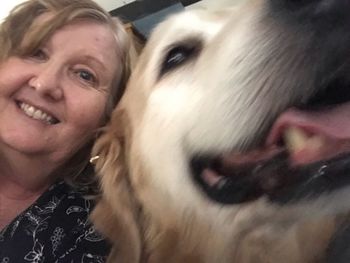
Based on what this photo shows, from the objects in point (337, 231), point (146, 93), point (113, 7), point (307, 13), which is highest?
point (307, 13)

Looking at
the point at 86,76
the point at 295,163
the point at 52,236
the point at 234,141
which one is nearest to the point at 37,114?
the point at 86,76

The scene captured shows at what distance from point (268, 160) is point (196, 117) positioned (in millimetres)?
170

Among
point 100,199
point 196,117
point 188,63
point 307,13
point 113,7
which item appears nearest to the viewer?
point 307,13

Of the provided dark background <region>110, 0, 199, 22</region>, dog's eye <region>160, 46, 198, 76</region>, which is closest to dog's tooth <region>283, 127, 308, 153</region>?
dog's eye <region>160, 46, 198, 76</region>

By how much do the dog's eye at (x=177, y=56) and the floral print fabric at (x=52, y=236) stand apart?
0.42m

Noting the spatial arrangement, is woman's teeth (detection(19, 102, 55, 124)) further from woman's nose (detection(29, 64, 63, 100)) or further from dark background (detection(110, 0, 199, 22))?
dark background (detection(110, 0, 199, 22))

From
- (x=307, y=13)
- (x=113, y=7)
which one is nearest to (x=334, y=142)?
(x=307, y=13)

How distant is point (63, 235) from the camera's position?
4.45 feet

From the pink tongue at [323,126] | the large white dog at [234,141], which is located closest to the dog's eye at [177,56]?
the large white dog at [234,141]

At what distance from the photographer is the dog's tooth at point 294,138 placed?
87 centimetres

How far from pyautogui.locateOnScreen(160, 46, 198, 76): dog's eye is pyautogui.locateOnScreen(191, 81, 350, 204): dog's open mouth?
25cm

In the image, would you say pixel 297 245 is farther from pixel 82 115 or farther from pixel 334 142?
pixel 82 115

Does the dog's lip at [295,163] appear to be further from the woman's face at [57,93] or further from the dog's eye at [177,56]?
the woman's face at [57,93]

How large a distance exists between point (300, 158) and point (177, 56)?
1.28 ft
